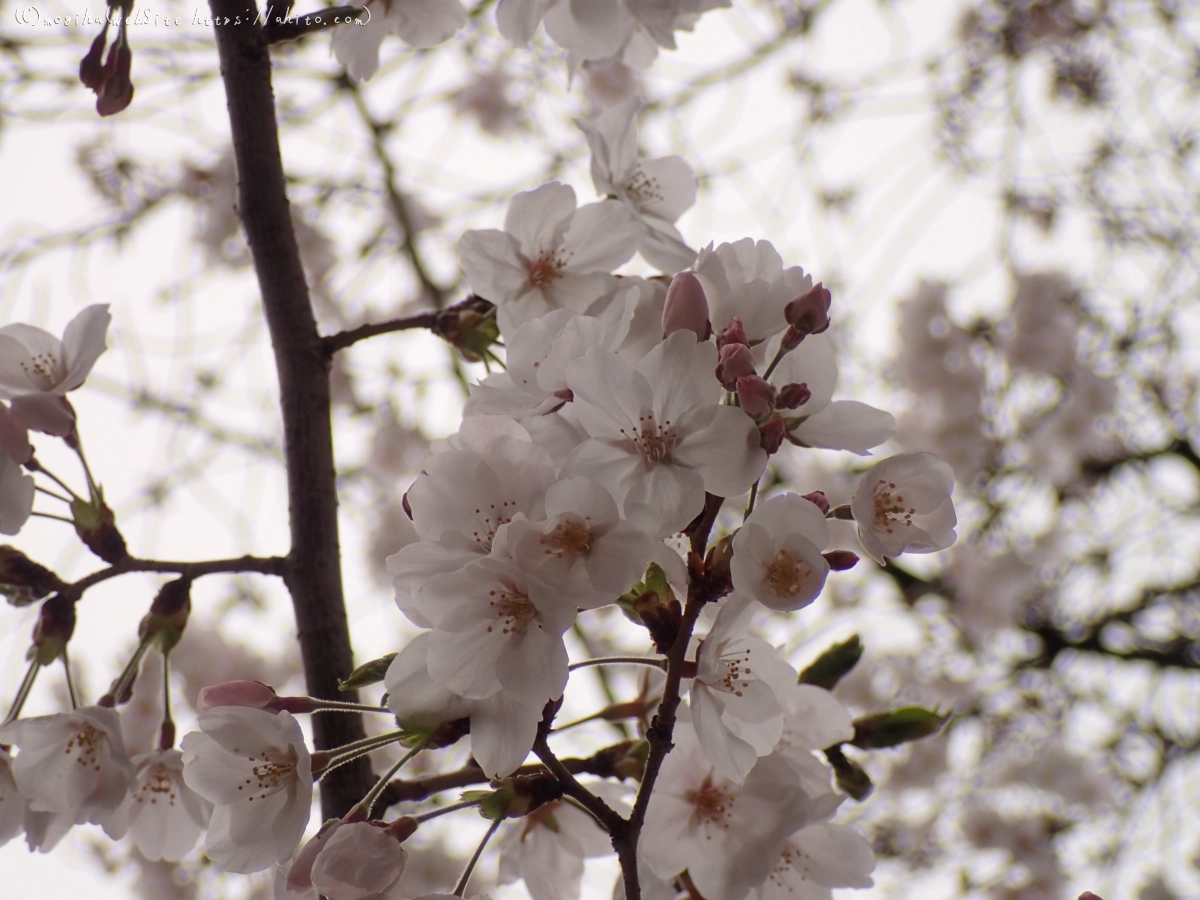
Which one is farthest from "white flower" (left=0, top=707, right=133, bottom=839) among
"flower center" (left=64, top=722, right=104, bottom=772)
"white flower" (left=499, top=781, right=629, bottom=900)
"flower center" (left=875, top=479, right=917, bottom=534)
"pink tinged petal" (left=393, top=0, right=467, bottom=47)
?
"pink tinged petal" (left=393, top=0, right=467, bottom=47)

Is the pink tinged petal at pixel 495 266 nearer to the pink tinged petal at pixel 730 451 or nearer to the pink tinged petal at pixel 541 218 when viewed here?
the pink tinged petal at pixel 541 218

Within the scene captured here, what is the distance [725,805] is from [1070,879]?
3216mm

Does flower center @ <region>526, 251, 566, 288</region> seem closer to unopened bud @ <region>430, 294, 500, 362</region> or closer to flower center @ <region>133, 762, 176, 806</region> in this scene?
unopened bud @ <region>430, 294, 500, 362</region>

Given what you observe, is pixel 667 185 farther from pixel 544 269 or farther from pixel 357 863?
pixel 357 863

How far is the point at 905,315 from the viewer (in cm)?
371

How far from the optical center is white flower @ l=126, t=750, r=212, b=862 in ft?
3.21

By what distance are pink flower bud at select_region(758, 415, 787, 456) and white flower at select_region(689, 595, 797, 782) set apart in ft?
0.37

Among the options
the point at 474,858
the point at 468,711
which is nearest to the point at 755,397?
the point at 468,711

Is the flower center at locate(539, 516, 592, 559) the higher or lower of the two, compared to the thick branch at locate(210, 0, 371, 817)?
lower

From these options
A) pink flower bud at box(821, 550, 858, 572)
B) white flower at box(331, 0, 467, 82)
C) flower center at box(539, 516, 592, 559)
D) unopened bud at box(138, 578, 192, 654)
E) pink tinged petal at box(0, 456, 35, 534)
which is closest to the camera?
flower center at box(539, 516, 592, 559)

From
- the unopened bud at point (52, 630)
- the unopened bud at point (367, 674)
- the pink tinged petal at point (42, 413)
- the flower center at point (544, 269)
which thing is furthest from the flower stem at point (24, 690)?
the flower center at point (544, 269)

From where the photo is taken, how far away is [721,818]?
0.85m

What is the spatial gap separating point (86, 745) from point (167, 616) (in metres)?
0.14

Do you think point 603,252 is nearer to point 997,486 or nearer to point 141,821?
point 141,821
